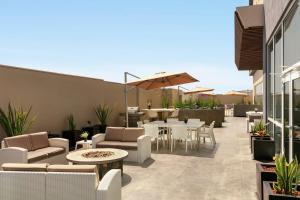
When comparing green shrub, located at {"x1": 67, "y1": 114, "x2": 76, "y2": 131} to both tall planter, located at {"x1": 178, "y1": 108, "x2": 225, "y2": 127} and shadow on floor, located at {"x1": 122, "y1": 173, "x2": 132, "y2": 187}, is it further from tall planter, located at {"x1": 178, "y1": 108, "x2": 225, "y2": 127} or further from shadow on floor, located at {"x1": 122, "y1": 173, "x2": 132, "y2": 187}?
tall planter, located at {"x1": 178, "y1": 108, "x2": 225, "y2": 127}

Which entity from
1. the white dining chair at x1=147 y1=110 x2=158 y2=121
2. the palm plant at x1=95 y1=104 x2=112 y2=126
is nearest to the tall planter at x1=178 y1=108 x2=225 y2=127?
the white dining chair at x1=147 y1=110 x2=158 y2=121

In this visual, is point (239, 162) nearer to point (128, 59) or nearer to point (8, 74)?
point (8, 74)

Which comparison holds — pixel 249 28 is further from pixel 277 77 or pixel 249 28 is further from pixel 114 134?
pixel 114 134

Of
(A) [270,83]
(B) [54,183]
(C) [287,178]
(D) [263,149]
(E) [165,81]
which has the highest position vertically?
(E) [165,81]

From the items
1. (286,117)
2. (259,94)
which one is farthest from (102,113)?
(259,94)

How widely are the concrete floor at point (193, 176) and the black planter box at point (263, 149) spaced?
0.25 metres

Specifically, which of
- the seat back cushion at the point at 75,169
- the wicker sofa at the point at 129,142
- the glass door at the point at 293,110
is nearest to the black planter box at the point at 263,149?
the glass door at the point at 293,110

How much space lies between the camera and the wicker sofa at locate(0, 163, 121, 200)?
334 centimetres

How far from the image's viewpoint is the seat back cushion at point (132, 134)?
Answer: 292 inches

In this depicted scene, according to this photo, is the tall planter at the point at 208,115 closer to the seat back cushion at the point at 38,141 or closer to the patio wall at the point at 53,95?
the patio wall at the point at 53,95

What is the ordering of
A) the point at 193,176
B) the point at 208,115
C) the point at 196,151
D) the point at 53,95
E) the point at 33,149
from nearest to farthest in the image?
the point at 193,176
the point at 33,149
the point at 196,151
the point at 53,95
the point at 208,115

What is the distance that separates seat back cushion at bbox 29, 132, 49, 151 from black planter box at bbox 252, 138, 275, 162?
16.7 ft

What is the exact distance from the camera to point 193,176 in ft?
18.3

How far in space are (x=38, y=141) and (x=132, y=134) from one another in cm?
233
